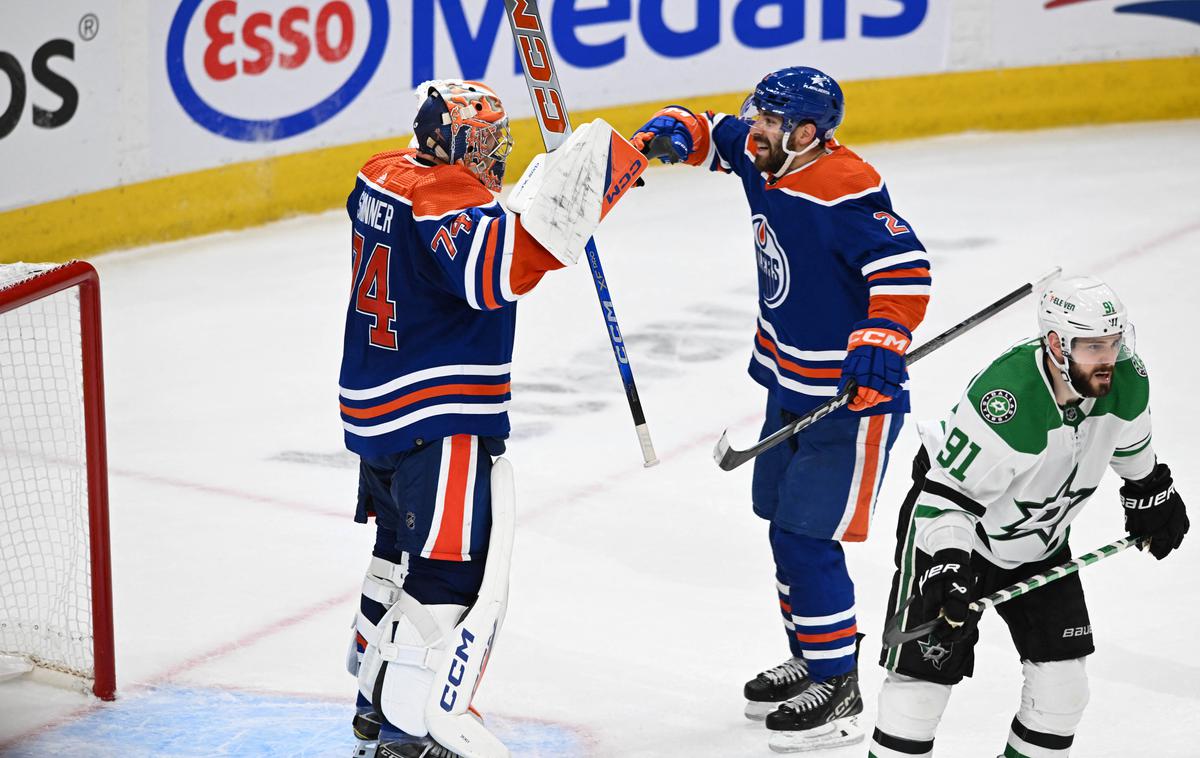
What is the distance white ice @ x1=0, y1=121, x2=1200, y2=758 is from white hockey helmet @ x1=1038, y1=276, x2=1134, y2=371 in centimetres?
92

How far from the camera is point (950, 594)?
2.49 metres

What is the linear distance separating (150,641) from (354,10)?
3.65m

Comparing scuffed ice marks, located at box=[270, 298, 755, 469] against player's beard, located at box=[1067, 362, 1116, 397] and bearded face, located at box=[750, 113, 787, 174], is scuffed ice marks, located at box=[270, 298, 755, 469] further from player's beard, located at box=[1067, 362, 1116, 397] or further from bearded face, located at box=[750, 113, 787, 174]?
player's beard, located at box=[1067, 362, 1116, 397]

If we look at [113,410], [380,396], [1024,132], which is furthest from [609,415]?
[1024,132]

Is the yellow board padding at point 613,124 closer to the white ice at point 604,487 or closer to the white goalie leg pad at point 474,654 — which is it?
the white ice at point 604,487

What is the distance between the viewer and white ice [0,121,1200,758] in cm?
326

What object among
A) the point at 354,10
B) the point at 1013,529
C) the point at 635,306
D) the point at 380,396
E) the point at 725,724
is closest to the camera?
the point at 1013,529

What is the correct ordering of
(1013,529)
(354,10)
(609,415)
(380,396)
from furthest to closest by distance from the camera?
(354,10) → (609,415) → (380,396) → (1013,529)

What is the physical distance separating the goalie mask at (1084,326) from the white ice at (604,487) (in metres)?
0.90

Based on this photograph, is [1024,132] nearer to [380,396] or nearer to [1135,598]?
[1135,598]

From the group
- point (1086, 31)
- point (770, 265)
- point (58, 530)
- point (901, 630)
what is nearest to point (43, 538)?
point (58, 530)

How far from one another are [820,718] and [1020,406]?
884 millimetres

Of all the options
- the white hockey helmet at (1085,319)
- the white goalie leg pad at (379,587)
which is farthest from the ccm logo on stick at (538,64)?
the white hockey helmet at (1085,319)

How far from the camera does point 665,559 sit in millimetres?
3973
